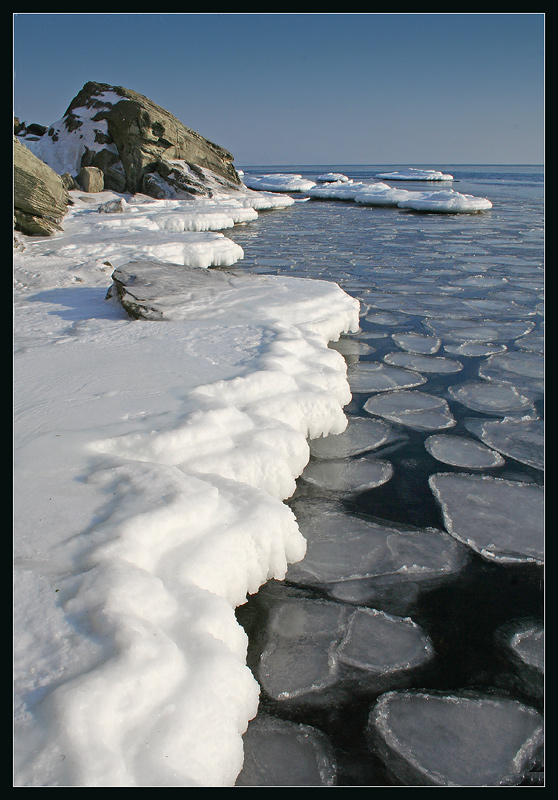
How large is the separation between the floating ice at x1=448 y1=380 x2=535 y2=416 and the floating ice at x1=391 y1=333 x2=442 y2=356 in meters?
0.61

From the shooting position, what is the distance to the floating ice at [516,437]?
2382 millimetres

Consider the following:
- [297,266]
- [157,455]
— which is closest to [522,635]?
[157,455]

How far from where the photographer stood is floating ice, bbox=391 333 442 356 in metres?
3.72

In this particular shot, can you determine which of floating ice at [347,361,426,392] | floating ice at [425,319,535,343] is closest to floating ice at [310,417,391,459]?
floating ice at [347,361,426,392]

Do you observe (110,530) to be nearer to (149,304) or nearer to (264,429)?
(264,429)

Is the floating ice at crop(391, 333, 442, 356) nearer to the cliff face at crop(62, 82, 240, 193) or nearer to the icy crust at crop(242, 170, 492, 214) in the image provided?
the icy crust at crop(242, 170, 492, 214)

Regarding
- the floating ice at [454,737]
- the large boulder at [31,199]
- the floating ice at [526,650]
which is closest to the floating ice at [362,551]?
the floating ice at [526,650]

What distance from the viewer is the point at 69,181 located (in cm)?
1242

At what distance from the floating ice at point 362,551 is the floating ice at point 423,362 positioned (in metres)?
1.70

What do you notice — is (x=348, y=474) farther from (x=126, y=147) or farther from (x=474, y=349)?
(x=126, y=147)

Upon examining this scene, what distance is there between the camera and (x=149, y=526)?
1.38 m

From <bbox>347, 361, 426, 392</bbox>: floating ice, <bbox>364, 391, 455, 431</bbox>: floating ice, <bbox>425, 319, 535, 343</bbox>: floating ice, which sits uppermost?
<bbox>425, 319, 535, 343</bbox>: floating ice

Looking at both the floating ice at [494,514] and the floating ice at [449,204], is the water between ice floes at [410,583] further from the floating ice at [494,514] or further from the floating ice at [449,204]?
the floating ice at [449,204]
